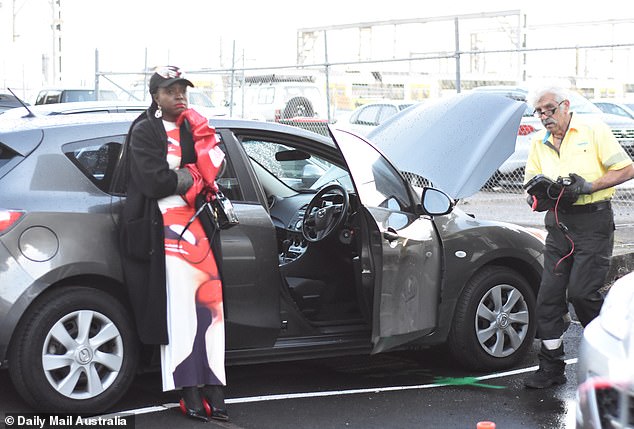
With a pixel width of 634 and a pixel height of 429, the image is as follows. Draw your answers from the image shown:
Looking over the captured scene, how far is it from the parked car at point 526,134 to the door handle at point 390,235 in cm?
778

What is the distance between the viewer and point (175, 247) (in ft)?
16.8

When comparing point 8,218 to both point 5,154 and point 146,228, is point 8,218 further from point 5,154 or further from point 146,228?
point 146,228

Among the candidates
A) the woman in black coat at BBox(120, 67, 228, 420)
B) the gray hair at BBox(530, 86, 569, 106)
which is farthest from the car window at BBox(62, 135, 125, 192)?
the gray hair at BBox(530, 86, 569, 106)

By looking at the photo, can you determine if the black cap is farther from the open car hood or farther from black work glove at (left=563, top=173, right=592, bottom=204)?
black work glove at (left=563, top=173, right=592, bottom=204)

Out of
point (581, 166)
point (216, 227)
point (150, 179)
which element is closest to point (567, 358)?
point (581, 166)

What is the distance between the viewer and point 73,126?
5395mm

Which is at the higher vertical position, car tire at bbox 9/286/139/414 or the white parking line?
car tire at bbox 9/286/139/414

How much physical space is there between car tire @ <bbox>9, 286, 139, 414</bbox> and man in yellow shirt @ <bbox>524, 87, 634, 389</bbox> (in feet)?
7.85

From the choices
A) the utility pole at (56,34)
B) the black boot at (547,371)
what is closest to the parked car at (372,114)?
the black boot at (547,371)

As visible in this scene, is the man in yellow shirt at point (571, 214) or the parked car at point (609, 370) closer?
the parked car at point (609, 370)

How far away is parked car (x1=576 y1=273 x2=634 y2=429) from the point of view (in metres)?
3.72

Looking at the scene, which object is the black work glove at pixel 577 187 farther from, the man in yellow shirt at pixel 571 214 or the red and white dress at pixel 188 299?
the red and white dress at pixel 188 299

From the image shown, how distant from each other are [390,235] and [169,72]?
1529mm

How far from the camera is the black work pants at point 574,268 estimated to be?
573 cm
